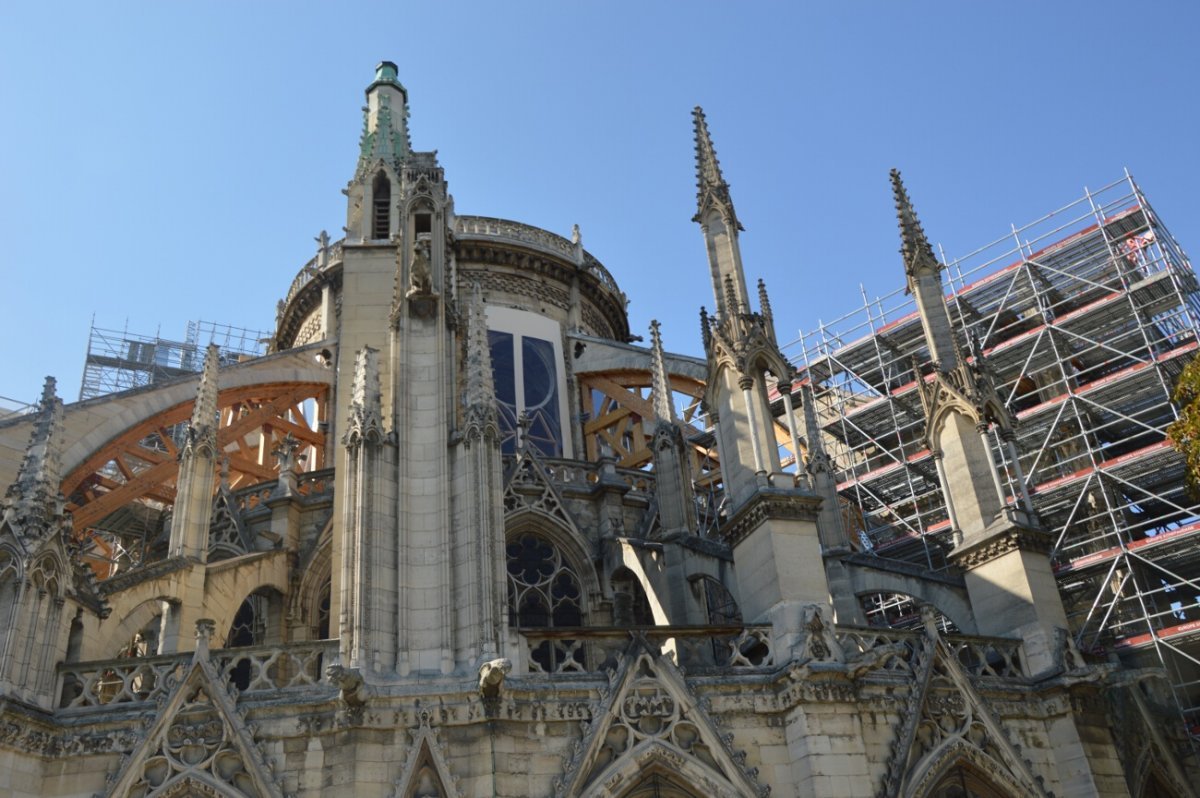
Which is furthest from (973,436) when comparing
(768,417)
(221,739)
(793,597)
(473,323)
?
(221,739)

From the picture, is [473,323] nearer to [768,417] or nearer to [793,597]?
[768,417]

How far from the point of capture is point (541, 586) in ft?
62.3

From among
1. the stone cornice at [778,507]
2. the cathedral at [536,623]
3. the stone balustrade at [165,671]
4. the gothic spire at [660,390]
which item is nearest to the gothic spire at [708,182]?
the cathedral at [536,623]

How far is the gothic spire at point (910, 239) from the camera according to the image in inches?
734

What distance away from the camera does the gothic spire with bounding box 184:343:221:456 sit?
1720 centimetres

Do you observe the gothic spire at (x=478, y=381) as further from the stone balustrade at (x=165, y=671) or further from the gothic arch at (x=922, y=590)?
the gothic arch at (x=922, y=590)

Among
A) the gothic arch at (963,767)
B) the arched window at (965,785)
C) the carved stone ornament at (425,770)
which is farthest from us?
the arched window at (965,785)

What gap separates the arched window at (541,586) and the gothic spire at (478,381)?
5.53 metres

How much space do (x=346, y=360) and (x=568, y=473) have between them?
4.75m

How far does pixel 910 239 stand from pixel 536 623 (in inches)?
360

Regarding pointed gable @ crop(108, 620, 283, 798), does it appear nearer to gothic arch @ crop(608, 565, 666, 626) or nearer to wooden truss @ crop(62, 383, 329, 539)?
gothic arch @ crop(608, 565, 666, 626)

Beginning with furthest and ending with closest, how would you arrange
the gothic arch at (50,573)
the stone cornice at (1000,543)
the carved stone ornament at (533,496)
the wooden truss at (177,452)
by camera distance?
1. the wooden truss at (177,452)
2. the carved stone ornament at (533,496)
3. the stone cornice at (1000,543)
4. the gothic arch at (50,573)

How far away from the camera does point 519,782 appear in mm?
11359

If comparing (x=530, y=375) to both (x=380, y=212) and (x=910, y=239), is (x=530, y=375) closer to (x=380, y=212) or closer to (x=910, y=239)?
(x=380, y=212)
